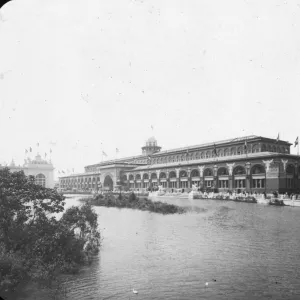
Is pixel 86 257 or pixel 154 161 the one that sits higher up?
pixel 154 161

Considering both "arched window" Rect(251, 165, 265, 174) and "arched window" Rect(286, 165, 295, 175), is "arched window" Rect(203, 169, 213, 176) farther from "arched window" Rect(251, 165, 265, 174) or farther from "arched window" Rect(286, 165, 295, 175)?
"arched window" Rect(286, 165, 295, 175)

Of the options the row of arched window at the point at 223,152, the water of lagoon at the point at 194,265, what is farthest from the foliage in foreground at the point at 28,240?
the row of arched window at the point at 223,152

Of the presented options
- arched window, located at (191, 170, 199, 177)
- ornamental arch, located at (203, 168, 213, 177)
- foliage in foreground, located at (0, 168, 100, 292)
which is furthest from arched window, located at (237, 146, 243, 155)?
foliage in foreground, located at (0, 168, 100, 292)

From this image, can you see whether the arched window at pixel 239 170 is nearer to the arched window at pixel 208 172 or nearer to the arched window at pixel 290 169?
the arched window at pixel 208 172

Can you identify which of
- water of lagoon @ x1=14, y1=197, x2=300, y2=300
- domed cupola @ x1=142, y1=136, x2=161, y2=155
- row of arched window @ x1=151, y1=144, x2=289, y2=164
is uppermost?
domed cupola @ x1=142, y1=136, x2=161, y2=155

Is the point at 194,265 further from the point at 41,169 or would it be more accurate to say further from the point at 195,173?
the point at 195,173

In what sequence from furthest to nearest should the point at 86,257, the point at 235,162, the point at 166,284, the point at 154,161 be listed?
1. the point at 154,161
2. the point at 235,162
3. the point at 86,257
4. the point at 166,284

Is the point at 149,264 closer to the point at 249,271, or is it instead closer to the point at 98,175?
the point at 249,271

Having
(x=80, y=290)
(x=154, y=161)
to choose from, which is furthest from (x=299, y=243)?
(x=154, y=161)
